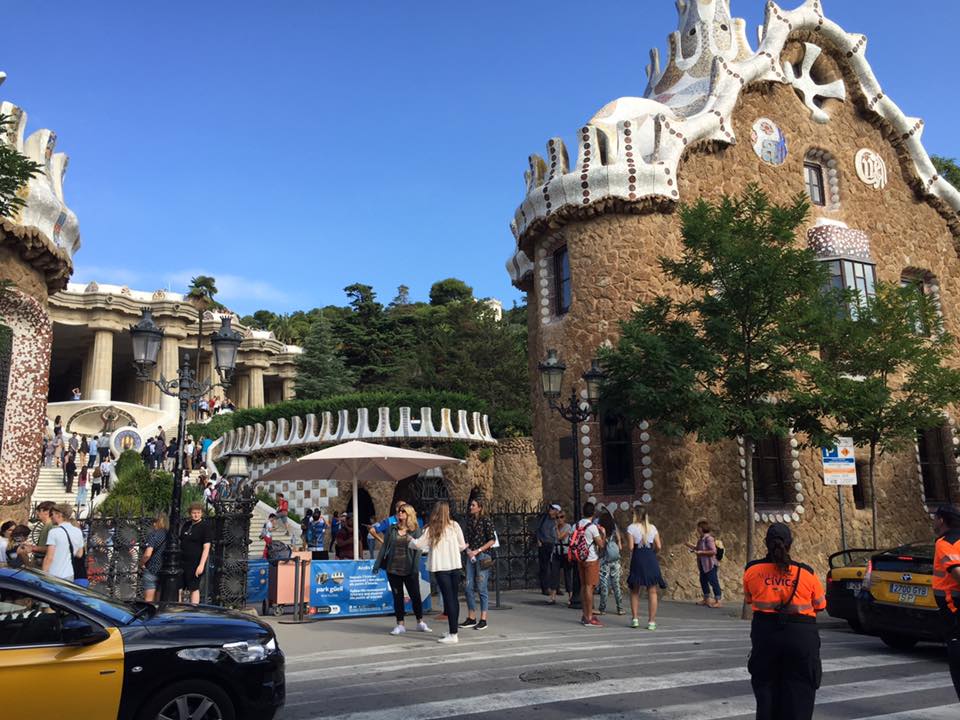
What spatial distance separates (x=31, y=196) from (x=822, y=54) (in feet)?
61.8

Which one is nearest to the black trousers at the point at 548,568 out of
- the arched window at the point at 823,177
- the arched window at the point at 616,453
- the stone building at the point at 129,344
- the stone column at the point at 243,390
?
the arched window at the point at 616,453

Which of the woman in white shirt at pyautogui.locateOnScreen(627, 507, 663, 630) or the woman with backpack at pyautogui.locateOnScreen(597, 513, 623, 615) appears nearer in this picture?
the woman in white shirt at pyautogui.locateOnScreen(627, 507, 663, 630)

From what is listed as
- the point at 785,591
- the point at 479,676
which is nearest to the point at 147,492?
the point at 479,676

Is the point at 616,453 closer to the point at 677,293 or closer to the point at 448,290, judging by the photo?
the point at 677,293

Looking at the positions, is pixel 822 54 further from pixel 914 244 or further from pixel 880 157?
pixel 914 244

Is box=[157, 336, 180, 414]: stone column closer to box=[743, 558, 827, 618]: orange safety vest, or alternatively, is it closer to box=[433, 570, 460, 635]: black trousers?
box=[433, 570, 460, 635]: black trousers

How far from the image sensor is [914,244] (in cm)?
2067

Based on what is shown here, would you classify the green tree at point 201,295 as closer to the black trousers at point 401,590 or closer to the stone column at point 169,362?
the stone column at point 169,362

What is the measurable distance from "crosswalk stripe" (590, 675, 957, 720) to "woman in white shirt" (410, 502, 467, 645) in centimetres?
366

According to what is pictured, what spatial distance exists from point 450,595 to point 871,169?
56.3 feet

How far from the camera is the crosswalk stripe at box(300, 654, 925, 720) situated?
567 cm

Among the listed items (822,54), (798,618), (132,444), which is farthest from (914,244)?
(132,444)

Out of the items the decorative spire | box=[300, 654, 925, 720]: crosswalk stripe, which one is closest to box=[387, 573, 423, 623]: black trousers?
box=[300, 654, 925, 720]: crosswalk stripe

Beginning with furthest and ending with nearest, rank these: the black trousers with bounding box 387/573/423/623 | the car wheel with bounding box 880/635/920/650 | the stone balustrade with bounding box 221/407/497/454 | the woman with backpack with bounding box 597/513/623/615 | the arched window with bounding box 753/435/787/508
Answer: the stone balustrade with bounding box 221/407/497/454 < the arched window with bounding box 753/435/787/508 < the woman with backpack with bounding box 597/513/623/615 < the black trousers with bounding box 387/573/423/623 < the car wheel with bounding box 880/635/920/650
